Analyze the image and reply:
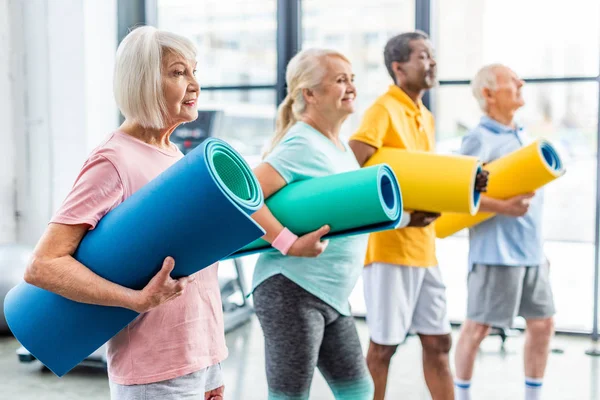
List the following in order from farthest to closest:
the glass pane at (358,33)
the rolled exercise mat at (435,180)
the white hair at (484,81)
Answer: the glass pane at (358,33)
the white hair at (484,81)
the rolled exercise mat at (435,180)

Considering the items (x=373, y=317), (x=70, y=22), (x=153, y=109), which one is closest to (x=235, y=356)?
(x=373, y=317)

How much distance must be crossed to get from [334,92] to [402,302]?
735mm

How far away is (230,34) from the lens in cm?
505

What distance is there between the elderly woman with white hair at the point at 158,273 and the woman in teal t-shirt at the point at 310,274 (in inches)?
17.6

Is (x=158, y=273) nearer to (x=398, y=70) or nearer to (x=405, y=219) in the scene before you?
(x=405, y=219)

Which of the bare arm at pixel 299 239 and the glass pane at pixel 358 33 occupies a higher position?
the glass pane at pixel 358 33

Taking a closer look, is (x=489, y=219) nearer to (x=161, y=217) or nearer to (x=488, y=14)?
(x=161, y=217)

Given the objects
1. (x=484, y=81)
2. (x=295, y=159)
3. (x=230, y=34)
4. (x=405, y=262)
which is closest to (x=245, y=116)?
(x=230, y=34)

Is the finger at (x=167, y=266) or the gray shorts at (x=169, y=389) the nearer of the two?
the finger at (x=167, y=266)

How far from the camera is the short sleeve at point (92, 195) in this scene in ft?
4.00

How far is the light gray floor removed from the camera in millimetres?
3258

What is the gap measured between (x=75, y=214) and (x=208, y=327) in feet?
1.12

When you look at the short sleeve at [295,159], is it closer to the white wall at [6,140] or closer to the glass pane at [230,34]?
the glass pane at [230,34]

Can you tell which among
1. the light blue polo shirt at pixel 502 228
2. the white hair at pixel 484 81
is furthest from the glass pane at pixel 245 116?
the light blue polo shirt at pixel 502 228
